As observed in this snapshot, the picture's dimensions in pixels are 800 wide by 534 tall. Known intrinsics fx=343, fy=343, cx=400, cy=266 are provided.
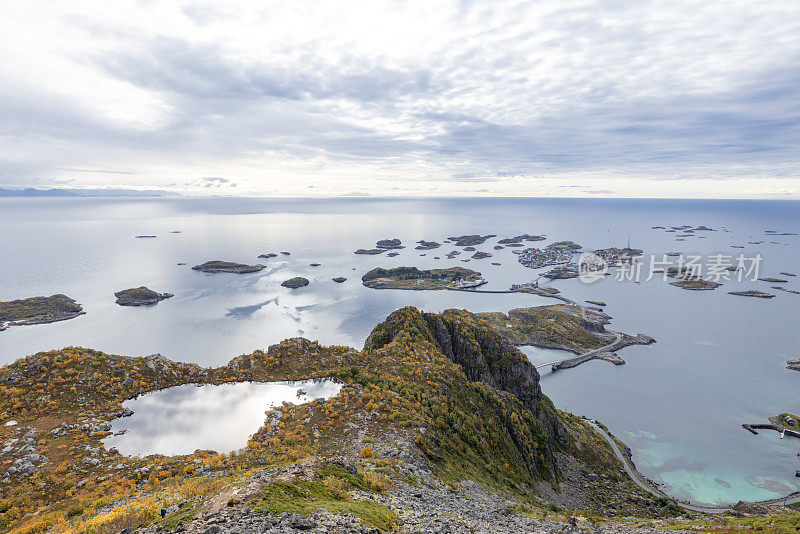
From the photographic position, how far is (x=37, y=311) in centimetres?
13662

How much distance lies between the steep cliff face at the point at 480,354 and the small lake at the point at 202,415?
74.0 feet

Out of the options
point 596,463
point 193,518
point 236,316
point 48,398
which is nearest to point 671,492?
point 596,463

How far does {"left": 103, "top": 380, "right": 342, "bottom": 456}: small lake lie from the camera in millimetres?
24125

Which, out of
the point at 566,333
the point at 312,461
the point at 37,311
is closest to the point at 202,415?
the point at 312,461

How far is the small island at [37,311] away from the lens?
12962 centimetres

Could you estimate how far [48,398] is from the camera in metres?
27.1

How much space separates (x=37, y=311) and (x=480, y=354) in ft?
578

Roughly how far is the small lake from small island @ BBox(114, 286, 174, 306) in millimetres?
149351

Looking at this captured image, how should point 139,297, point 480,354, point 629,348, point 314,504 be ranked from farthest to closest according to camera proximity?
point 139,297
point 629,348
point 480,354
point 314,504

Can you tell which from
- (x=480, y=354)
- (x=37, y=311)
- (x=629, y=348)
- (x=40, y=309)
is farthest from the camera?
(x=40, y=309)

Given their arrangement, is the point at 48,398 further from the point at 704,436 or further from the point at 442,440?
the point at 704,436

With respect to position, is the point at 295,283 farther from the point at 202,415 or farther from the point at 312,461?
the point at 312,461

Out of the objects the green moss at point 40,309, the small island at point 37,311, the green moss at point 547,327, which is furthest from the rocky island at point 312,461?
the green moss at point 40,309

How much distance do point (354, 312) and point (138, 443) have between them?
12777 centimetres
